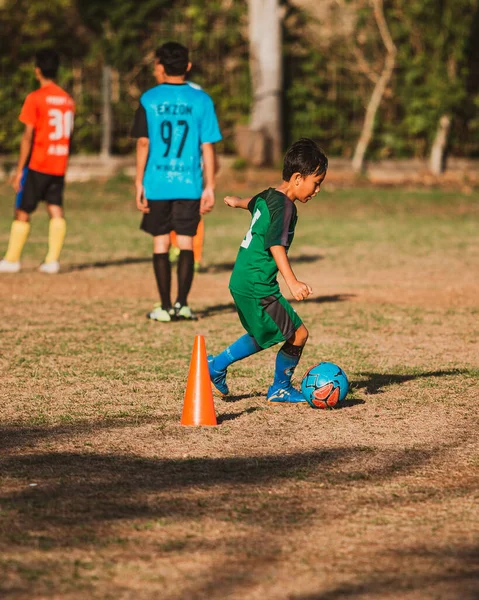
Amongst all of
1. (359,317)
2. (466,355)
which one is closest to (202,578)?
(466,355)

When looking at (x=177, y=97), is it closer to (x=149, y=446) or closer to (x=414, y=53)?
(x=149, y=446)

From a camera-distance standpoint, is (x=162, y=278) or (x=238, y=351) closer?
(x=238, y=351)

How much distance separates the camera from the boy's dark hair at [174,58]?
838cm

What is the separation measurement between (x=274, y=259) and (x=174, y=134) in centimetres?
306

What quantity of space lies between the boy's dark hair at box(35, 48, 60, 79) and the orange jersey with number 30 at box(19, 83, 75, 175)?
12 cm

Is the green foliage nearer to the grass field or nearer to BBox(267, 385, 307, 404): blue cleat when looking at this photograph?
the grass field

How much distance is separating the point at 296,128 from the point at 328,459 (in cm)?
1781

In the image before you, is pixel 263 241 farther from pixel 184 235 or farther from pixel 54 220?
pixel 54 220

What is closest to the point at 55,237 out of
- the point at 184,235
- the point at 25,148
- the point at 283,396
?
the point at 25,148

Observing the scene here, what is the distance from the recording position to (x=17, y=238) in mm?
11047

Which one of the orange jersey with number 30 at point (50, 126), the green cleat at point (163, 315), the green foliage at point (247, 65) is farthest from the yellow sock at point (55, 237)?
the green foliage at point (247, 65)

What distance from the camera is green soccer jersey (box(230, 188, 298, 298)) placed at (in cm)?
572

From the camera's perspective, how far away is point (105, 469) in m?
4.80

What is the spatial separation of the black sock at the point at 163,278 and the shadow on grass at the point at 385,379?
7.58ft
